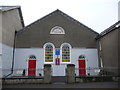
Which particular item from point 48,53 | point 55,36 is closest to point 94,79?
point 48,53

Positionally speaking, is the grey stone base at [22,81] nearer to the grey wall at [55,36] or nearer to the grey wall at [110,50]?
the grey wall at [55,36]

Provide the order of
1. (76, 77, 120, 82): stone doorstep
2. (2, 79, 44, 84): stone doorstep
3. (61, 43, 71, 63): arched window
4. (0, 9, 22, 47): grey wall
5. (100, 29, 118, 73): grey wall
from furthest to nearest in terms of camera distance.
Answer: (61, 43, 71, 63): arched window → (0, 9, 22, 47): grey wall → (100, 29, 118, 73): grey wall → (76, 77, 120, 82): stone doorstep → (2, 79, 44, 84): stone doorstep

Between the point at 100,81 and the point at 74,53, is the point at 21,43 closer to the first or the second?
the point at 74,53

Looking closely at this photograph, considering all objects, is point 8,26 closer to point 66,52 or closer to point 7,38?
point 7,38

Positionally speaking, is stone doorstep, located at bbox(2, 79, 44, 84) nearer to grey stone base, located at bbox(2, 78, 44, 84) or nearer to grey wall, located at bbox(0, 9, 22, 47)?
grey stone base, located at bbox(2, 78, 44, 84)

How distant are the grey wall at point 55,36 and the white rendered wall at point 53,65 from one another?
2.24 ft

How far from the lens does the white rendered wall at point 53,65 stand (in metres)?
20.7

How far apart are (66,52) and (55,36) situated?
8.78ft

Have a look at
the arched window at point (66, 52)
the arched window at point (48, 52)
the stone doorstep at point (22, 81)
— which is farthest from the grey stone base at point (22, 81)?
the arched window at point (66, 52)

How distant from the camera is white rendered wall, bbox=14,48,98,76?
68.0 feet

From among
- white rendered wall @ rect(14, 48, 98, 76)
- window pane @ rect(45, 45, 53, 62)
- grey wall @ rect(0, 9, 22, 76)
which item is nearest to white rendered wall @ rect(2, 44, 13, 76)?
grey wall @ rect(0, 9, 22, 76)

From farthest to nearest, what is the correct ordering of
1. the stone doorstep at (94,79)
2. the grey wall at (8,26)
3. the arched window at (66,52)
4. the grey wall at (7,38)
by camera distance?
the arched window at (66,52)
the grey wall at (8,26)
the grey wall at (7,38)
the stone doorstep at (94,79)

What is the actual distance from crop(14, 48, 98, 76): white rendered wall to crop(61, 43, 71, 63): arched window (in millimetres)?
499

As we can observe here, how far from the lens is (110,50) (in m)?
18.1
